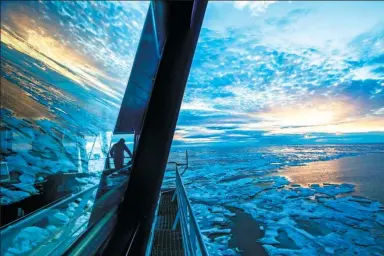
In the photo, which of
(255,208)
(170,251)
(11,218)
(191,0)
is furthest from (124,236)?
(255,208)

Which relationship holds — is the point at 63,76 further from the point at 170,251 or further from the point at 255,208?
the point at 255,208

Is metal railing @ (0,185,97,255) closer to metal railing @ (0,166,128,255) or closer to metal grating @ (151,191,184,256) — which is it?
metal railing @ (0,166,128,255)

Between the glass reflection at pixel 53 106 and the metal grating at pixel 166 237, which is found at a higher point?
the glass reflection at pixel 53 106

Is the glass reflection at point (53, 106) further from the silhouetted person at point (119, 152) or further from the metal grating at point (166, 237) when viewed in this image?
the metal grating at point (166, 237)

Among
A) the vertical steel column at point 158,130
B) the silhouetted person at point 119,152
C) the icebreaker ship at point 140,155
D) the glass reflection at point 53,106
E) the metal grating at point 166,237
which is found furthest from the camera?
the metal grating at point 166,237

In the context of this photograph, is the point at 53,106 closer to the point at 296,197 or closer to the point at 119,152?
the point at 119,152

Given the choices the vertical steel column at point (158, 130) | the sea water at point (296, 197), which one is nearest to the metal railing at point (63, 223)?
the vertical steel column at point (158, 130)

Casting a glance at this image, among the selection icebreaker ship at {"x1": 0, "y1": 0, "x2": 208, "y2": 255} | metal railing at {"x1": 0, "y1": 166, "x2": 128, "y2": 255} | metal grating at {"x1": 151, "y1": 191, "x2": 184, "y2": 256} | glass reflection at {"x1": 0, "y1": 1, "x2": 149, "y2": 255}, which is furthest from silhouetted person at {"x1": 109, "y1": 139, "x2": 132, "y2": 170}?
metal grating at {"x1": 151, "y1": 191, "x2": 184, "y2": 256}

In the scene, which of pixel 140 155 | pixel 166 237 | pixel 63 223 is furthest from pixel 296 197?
pixel 63 223
